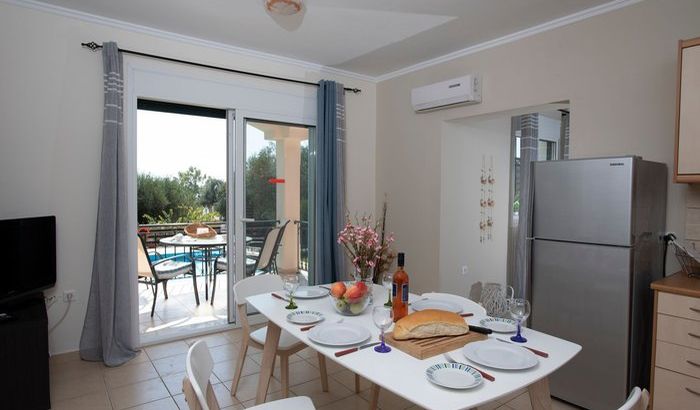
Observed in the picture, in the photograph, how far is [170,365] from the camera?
311 centimetres

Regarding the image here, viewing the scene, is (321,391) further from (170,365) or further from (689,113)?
(689,113)

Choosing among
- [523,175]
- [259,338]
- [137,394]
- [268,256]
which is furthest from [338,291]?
[523,175]

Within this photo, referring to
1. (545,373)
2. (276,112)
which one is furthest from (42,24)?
(545,373)

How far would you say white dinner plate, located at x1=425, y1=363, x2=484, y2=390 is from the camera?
1.27 m

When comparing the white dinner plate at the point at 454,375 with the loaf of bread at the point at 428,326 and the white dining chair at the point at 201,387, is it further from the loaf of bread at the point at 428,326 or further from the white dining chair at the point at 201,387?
the white dining chair at the point at 201,387

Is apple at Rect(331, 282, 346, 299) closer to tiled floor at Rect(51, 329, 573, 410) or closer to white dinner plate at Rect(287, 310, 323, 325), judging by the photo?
white dinner plate at Rect(287, 310, 323, 325)

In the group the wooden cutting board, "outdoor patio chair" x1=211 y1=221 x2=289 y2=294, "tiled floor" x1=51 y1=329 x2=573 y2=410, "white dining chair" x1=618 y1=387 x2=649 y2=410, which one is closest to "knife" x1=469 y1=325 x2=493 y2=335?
the wooden cutting board

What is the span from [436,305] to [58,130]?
2.98 m

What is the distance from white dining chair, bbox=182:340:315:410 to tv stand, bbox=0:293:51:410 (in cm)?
148

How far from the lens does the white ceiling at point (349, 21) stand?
290 cm

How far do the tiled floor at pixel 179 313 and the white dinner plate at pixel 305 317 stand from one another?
2.17 metres

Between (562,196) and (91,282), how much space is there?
343cm

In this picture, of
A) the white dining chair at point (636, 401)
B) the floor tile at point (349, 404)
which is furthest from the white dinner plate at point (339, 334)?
the floor tile at point (349, 404)

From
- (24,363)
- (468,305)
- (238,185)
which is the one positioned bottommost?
(24,363)
